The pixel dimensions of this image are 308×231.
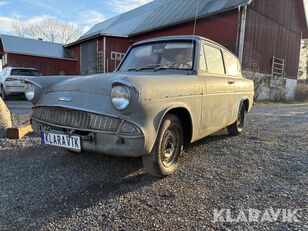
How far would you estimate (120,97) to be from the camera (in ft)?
8.79

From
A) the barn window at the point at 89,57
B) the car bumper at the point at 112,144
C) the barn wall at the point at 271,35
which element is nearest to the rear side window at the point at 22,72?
the barn window at the point at 89,57

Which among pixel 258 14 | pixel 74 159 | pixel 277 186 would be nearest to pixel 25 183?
pixel 74 159

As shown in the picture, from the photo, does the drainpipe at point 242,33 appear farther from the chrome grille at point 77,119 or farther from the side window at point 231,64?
the chrome grille at point 77,119

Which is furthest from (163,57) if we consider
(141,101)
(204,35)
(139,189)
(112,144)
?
(204,35)

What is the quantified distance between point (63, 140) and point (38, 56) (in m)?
24.0

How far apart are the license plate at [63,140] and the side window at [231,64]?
314cm

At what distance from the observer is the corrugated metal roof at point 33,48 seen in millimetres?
24250

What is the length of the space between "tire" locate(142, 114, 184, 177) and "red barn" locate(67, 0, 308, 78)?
1094cm

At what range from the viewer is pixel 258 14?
16062 mm

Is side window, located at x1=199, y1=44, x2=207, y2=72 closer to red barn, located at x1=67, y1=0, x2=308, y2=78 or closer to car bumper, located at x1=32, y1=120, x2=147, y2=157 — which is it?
car bumper, located at x1=32, y1=120, x2=147, y2=157

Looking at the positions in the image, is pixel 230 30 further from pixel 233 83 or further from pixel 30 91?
pixel 30 91

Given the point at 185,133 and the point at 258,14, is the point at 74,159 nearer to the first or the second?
the point at 185,133

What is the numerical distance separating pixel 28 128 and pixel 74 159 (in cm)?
179
